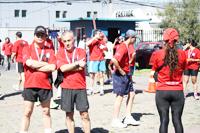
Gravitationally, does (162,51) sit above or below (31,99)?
above

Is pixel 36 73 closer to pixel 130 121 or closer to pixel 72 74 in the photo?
pixel 72 74

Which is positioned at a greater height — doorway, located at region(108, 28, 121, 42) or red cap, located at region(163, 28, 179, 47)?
red cap, located at region(163, 28, 179, 47)

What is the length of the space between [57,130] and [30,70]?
5.54ft

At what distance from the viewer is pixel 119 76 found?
9047 millimetres

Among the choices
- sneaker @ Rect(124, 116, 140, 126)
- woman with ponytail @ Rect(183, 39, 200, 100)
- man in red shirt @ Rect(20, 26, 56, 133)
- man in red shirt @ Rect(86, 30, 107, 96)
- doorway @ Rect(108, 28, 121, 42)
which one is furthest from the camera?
doorway @ Rect(108, 28, 121, 42)

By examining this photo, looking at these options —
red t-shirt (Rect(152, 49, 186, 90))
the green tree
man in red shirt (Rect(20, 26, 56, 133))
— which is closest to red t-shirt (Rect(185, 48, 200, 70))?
red t-shirt (Rect(152, 49, 186, 90))

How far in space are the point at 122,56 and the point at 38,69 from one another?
199 cm

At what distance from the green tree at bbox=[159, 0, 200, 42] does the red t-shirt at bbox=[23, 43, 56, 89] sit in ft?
81.8

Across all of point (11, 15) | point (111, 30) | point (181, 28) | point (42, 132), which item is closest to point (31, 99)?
point (42, 132)

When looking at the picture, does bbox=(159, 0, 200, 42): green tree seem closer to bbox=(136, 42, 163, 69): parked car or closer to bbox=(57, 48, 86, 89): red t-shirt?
bbox=(136, 42, 163, 69): parked car

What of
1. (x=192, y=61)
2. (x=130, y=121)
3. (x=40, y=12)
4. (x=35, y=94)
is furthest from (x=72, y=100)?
(x=40, y=12)

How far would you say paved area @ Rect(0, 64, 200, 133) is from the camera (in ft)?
29.1

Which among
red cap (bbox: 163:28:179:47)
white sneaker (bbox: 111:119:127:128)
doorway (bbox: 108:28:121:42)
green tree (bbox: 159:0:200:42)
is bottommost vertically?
white sneaker (bbox: 111:119:127:128)

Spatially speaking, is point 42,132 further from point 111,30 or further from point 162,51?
point 111,30
